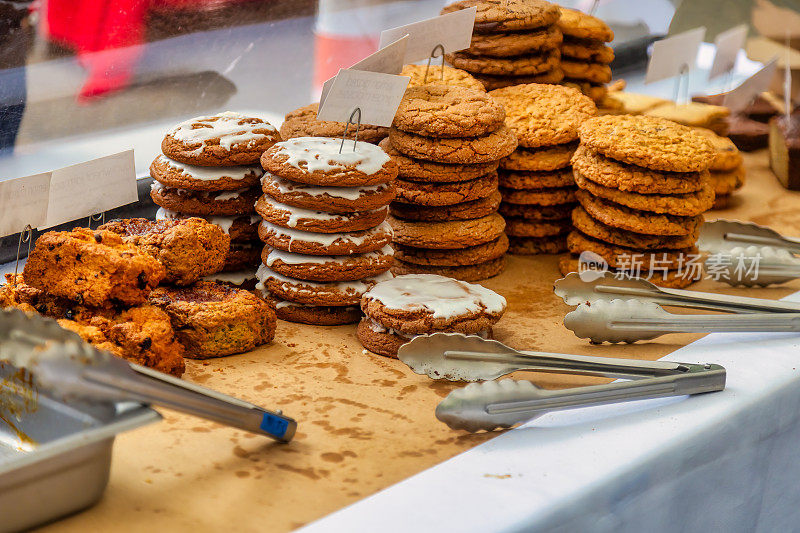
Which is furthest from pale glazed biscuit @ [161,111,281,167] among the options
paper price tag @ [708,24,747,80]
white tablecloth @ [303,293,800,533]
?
paper price tag @ [708,24,747,80]

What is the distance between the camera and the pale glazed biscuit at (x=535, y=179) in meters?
2.64

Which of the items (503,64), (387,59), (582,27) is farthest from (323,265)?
(582,27)

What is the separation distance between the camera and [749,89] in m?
3.23

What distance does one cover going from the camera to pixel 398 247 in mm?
2518

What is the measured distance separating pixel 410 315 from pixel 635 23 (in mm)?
2882

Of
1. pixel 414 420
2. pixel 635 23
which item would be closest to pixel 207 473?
pixel 414 420

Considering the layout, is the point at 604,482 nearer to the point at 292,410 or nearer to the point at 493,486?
the point at 493,486

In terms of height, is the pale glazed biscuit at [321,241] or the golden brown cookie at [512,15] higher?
the golden brown cookie at [512,15]

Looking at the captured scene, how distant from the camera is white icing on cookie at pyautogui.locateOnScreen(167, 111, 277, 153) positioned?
7.09 ft

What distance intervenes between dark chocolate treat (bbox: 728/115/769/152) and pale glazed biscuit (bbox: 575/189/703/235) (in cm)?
122

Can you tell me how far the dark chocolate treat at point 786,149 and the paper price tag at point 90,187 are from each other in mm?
2391

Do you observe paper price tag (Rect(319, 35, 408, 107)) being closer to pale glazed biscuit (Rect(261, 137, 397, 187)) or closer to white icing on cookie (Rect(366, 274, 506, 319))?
pale glazed biscuit (Rect(261, 137, 397, 187))

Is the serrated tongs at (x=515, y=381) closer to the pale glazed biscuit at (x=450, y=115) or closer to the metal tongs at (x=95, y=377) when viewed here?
the metal tongs at (x=95, y=377)

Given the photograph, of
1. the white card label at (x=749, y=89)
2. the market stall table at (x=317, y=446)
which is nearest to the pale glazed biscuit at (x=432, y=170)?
the market stall table at (x=317, y=446)
